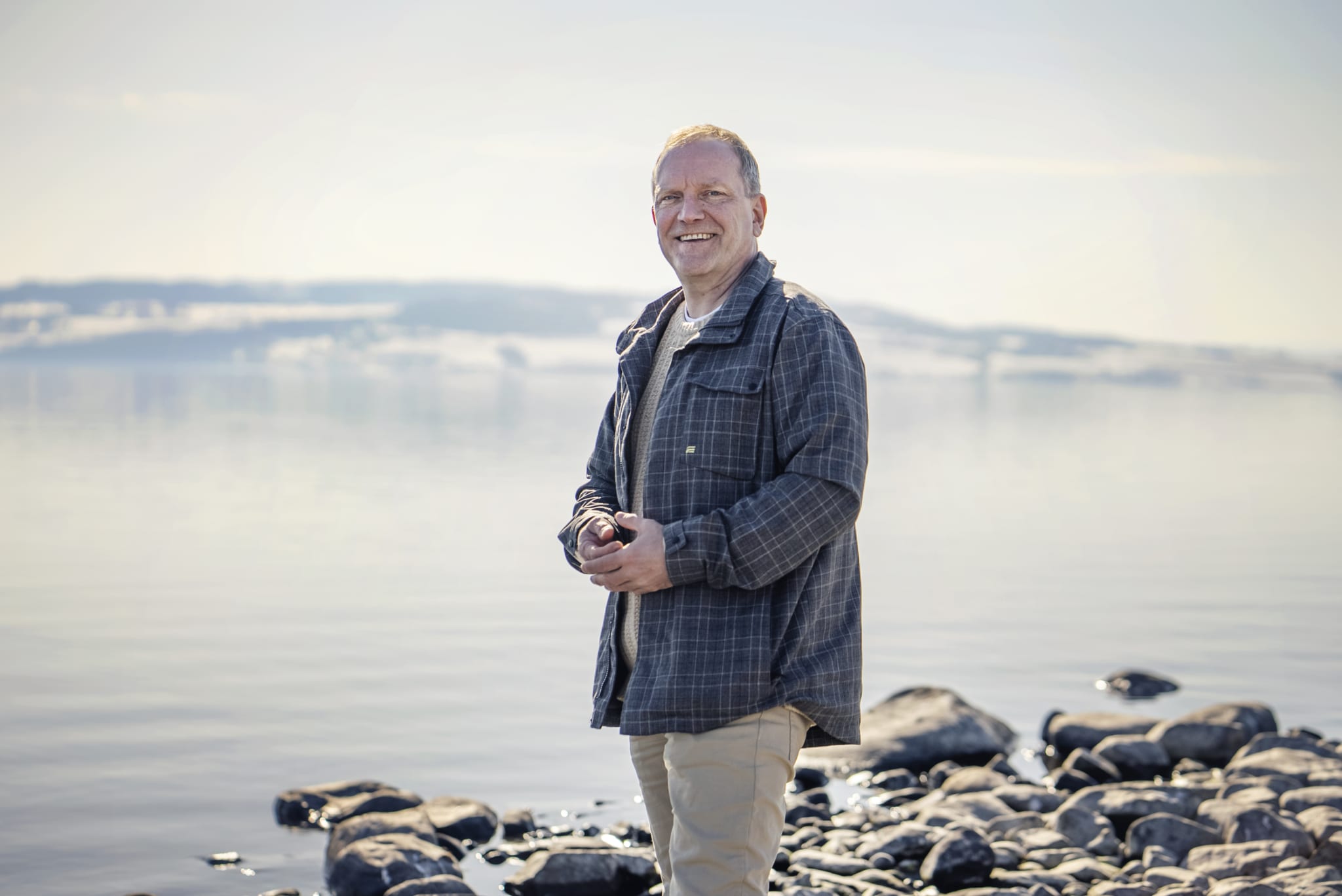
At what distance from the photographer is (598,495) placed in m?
3.93

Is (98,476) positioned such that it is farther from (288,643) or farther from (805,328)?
(805,328)

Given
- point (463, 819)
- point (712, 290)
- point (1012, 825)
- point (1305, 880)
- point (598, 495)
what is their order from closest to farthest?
point (712, 290), point (598, 495), point (1305, 880), point (1012, 825), point (463, 819)

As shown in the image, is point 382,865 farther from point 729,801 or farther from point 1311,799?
point 1311,799

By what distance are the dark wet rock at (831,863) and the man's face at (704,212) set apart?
10.9 feet

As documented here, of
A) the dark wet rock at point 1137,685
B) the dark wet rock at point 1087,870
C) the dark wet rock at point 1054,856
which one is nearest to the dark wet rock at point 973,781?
the dark wet rock at point 1054,856

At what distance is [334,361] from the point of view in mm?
168250

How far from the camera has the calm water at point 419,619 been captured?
8.05 m

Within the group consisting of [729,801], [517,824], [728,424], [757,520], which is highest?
[728,424]

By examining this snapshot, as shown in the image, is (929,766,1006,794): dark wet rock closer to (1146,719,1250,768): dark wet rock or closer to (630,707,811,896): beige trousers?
(1146,719,1250,768): dark wet rock

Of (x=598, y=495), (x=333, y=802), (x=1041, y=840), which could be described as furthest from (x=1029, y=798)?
(x=598, y=495)

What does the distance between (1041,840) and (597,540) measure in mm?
3805

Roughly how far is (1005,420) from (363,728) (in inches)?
2072

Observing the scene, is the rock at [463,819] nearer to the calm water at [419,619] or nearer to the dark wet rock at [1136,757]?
the calm water at [419,619]

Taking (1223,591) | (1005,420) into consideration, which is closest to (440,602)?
(1223,591)
